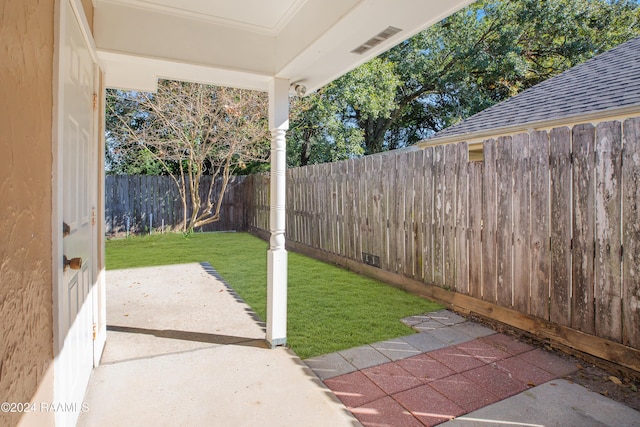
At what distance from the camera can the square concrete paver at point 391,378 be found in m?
2.52

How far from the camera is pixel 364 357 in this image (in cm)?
295

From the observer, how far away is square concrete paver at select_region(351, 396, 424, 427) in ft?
7.02

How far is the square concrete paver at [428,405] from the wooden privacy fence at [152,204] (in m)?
9.46

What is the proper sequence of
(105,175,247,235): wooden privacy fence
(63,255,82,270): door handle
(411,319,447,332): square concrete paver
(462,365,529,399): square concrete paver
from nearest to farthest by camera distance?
(63,255,82,270): door handle < (462,365,529,399): square concrete paver < (411,319,447,332): square concrete paver < (105,175,247,235): wooden privacy fence

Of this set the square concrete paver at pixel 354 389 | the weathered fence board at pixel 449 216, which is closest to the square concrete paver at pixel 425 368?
the square concrete paver at pixel 354 389

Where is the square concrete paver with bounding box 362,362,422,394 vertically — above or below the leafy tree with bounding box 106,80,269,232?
below

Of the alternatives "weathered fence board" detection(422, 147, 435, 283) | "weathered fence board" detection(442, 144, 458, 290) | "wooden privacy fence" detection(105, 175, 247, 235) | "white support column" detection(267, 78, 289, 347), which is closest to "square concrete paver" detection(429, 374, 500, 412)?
"white support column" detection(267, 78, 289, 347)

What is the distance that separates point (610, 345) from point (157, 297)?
448 cm

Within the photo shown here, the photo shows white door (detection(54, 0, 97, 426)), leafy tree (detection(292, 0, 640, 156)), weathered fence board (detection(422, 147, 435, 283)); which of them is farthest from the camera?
leafy tree (detection(292, 0, 640, 156))

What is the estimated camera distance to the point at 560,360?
2.86 metres

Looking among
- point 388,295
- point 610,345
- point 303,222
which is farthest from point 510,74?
point 610,345

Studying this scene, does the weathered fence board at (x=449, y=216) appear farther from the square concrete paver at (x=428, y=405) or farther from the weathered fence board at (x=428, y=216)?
the square concrete paver at (x=428, y=405)

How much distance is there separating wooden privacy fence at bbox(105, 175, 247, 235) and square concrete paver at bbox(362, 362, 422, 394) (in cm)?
910

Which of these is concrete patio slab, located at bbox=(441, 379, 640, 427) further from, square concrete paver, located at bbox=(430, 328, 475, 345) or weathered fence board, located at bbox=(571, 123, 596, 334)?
square concrete paver, located at bbox=(430, 328, 475, 345)
